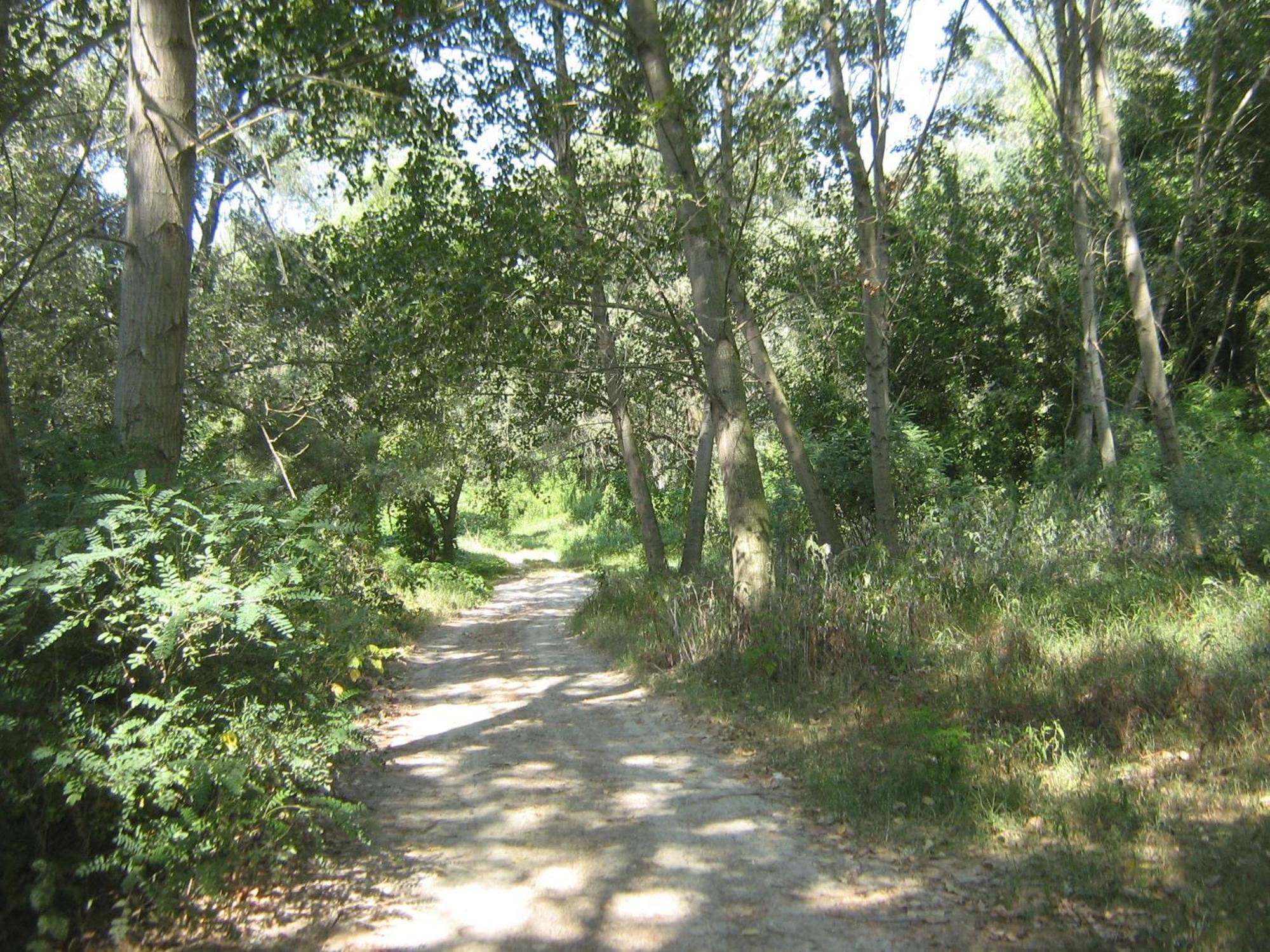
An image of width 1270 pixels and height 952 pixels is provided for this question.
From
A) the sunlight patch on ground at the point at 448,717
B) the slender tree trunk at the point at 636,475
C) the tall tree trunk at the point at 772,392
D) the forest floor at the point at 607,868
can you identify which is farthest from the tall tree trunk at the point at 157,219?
the slender tree trunk at the point at 636,475

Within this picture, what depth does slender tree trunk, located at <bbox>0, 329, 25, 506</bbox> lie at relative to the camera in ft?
18.8

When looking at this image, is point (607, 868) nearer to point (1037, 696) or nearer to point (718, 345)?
point (1037, 696)

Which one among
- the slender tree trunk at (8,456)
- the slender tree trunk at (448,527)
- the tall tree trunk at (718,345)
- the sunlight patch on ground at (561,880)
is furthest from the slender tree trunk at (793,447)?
the slender tree trunk at (448,527)

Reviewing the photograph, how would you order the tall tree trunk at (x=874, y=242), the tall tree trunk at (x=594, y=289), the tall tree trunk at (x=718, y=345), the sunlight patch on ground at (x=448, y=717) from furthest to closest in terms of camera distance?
the tall tree trunk at (x=874, y=242) → the tall tree trunk at (x=594, y=289) → the tall tree trunk at (x=718, y=345) → the sunlight patch on ground at (x=448, y=717)

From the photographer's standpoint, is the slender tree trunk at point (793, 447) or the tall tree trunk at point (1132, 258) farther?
the slender tree trunk at point (793, 447)

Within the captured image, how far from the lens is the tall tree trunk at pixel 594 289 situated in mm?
11641

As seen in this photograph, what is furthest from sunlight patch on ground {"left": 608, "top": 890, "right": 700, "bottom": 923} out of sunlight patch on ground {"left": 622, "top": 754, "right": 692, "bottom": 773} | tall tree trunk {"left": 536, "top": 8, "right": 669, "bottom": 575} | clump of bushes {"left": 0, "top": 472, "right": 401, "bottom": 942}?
tall tree trunk {"left": 536, "top": 8, "right": 669, "bottom": 575}

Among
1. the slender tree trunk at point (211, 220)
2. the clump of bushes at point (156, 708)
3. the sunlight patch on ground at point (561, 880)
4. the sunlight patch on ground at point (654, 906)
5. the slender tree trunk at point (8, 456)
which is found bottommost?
the sunlight patch on ground at point (654, 906)

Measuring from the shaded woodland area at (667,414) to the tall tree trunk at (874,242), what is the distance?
2.6 inches

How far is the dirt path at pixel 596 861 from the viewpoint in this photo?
14.2 ft

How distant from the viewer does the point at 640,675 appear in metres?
10.6

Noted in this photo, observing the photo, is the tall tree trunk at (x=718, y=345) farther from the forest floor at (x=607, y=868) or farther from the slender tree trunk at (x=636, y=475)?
the slender tree trunk at (x=636, y=475)

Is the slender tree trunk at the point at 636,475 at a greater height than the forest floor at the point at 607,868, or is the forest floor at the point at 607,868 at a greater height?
the slender tree trunk at the point at 636,475

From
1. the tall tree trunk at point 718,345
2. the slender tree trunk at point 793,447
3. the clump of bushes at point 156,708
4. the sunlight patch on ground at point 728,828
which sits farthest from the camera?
the slender tree trunk at point 793,447
